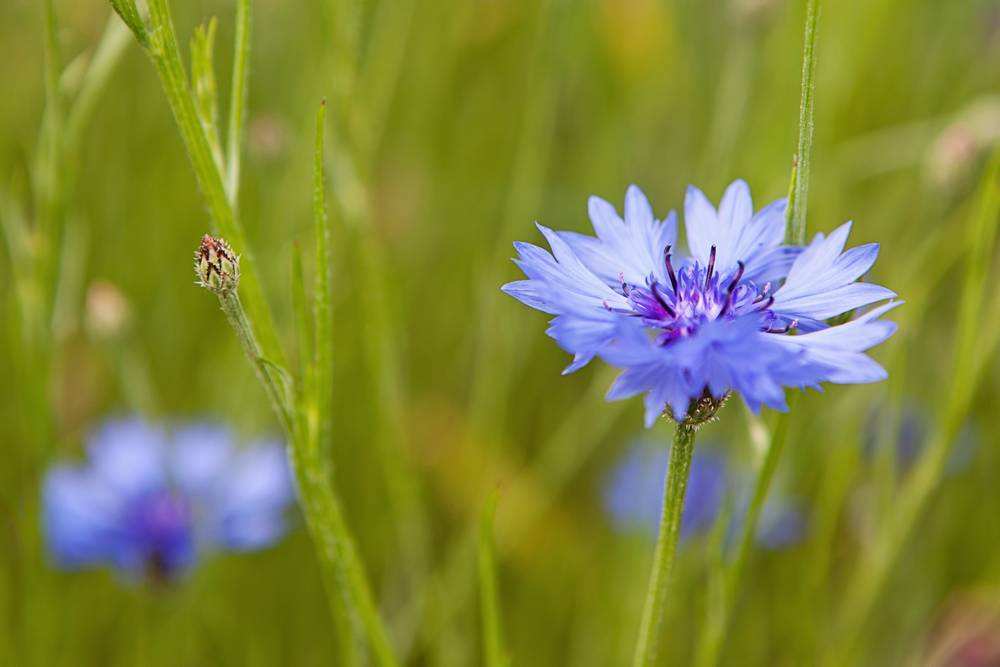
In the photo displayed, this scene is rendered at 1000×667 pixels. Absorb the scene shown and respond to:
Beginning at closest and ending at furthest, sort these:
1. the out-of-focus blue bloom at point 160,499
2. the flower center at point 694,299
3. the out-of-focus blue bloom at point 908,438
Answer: the flower center at point 694,299
the out-of-focus blue bloom at point 160,499
the out-of-focus blue bloom at point 908,438

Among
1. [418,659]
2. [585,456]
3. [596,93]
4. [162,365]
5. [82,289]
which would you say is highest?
[596,93]

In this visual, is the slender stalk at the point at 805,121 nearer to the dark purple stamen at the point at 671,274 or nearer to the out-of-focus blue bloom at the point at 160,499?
the dark purple stamen at the point at 671,274

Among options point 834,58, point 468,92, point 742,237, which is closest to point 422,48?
point 468,92

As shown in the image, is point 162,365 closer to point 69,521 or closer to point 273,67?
point 69,521

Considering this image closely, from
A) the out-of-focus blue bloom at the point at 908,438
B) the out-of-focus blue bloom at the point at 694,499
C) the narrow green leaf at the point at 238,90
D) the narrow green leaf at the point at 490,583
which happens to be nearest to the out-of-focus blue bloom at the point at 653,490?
the out-of-focus blue bloom at the point at 694,499

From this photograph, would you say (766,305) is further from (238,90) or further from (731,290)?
(238,90)

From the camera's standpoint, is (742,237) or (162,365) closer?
(742,237)
